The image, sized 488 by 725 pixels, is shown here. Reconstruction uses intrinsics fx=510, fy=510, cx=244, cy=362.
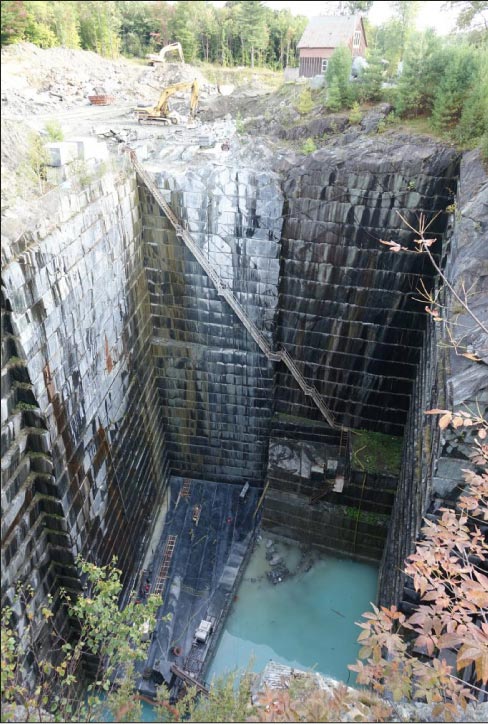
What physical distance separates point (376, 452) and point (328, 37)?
10323mm

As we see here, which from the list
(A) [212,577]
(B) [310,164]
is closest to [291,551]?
(A) [212,577]

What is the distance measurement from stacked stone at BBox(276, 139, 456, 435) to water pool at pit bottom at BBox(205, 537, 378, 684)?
351 cm

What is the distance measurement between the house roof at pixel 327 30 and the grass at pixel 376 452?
959 centimetres

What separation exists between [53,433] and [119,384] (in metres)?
2.87

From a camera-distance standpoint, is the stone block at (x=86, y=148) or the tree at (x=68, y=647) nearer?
the tree at (x=68, y=647)

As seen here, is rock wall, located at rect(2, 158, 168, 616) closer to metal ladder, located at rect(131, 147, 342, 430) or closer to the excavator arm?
metal ladder, located at rect(131, 147, 342, 430)

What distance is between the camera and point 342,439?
1230 cm

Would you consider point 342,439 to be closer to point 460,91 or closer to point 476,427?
point 476,427

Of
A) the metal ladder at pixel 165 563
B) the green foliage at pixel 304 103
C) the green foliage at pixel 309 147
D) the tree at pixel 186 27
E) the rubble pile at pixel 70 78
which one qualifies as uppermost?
the tree at pixel 186 27

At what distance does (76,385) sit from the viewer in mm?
8203

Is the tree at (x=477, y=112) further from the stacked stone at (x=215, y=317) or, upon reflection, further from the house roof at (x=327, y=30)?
the house roof at (x=327, y=30)

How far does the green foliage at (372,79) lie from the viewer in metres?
11.1

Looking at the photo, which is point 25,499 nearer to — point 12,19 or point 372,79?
point 12,19

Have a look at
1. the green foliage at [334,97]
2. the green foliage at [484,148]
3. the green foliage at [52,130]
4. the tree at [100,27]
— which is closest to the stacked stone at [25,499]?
the green foliage at [52,130]
